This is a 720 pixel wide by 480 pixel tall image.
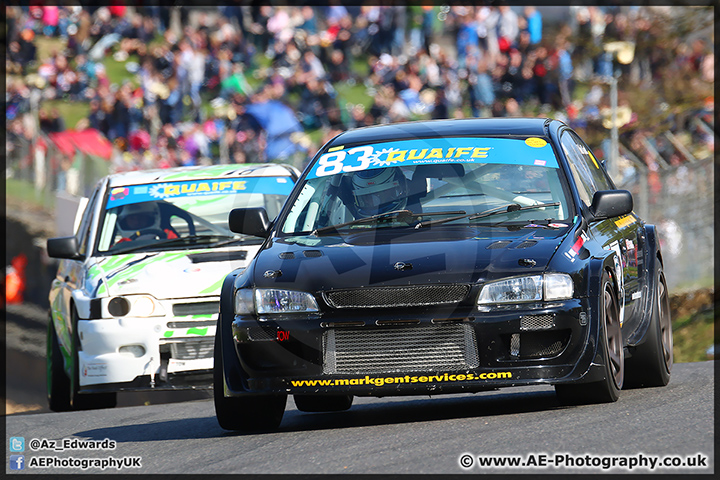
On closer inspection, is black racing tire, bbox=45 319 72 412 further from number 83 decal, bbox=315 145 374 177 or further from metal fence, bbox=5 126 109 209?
metal fence, bbox=5 126 109 209

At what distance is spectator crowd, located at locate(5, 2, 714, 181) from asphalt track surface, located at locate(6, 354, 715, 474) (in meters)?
13.3

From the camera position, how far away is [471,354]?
5.62 m

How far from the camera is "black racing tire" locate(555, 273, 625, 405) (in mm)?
5809

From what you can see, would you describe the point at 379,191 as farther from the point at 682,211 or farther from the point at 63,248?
the point at 682,211

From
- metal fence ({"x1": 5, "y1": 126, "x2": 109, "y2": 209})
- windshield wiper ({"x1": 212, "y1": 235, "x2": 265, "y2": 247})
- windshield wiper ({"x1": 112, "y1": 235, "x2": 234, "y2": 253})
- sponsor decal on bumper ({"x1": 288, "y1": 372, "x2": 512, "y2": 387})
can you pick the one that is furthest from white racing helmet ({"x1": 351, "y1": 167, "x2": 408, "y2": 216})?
metal fence ({"x1": 5, "y1": 126, "x2": 109, "y2": 209})

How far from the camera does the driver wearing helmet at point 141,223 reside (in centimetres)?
974

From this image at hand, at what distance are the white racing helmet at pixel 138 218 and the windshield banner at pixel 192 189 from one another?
0.22 ft

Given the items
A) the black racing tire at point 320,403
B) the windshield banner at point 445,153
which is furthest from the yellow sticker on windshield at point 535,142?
the black racing tire at point 320,403

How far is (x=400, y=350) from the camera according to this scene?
18.6 feet

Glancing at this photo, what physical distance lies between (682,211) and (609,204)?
939 centimetres

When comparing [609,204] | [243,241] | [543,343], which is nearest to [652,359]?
[609,204]

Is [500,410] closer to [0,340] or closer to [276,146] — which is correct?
[0,340]

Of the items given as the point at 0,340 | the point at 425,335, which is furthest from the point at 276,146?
the point at 425,335

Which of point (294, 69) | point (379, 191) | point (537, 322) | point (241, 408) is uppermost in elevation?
point (294, 69)
